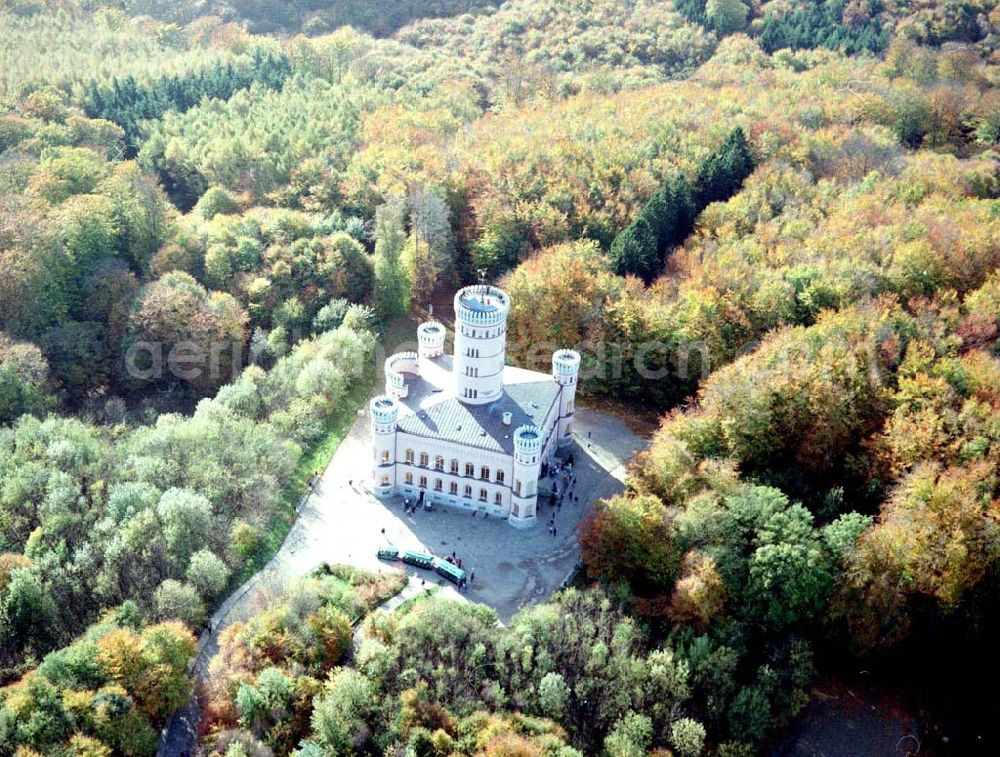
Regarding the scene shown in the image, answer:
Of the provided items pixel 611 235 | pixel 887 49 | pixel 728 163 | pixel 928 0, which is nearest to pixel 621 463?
pixel 611 235

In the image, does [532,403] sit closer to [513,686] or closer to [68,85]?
[513,686]

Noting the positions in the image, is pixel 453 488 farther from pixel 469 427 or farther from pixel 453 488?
pixel 469 427

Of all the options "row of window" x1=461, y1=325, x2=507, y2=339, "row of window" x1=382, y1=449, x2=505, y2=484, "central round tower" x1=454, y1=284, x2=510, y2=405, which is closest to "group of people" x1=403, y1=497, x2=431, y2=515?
"row of window" x1=382, y1=449, x2=505, y2=484

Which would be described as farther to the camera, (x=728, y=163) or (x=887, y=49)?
(x=887, y=49)

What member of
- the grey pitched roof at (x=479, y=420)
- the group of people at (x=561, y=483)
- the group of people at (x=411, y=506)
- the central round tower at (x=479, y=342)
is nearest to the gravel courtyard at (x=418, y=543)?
the group of people at (x=411, y=506)

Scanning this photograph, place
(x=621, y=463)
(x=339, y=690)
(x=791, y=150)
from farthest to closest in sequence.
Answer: (x=791, y=150) → (x=621, y=463) → (x=339, y=690)

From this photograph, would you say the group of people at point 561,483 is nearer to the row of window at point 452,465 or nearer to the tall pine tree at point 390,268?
the row of window at point 452,465

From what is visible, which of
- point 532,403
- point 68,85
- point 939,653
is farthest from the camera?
point 68,85
